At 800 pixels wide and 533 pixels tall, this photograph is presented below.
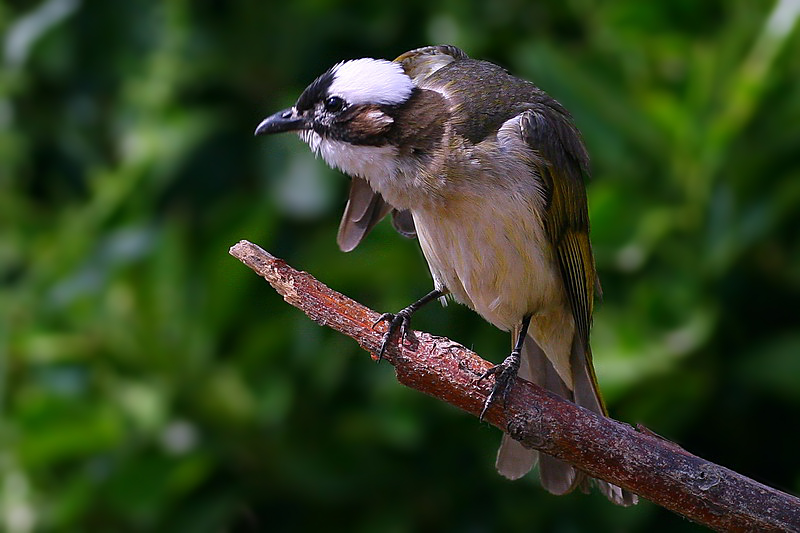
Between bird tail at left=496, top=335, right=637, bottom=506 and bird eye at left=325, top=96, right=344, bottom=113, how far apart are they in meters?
0.76

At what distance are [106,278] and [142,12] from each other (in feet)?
3.87

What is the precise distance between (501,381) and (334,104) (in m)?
0.65

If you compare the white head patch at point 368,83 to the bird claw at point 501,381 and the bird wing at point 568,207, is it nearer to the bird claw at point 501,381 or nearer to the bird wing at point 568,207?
the bird wing at point 568,207

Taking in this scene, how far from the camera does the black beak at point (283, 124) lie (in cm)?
252

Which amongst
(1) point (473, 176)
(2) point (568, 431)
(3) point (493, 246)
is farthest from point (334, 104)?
(2) point (568, 431)

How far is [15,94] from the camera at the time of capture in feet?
14.6

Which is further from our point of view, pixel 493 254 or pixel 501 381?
pixel 493 254

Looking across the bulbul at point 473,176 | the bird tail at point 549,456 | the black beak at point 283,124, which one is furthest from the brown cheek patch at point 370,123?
the bird tail at point 549,456

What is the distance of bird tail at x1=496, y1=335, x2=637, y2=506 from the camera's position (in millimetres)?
2662

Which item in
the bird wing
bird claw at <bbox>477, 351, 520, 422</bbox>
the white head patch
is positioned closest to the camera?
bird claw at <bbox>477, 351, 520, 422</bbox>

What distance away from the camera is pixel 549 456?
2.54 m

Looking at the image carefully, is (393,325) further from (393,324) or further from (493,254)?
(493,254)

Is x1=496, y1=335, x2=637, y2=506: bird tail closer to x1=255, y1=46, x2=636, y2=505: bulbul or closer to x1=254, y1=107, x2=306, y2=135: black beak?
x1=255, y1=46, x2=636, y2=505: bulbul

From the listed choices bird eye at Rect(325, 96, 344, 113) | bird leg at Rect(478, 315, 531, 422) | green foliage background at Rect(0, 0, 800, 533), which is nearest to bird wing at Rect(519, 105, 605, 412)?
bird leg at Rect(478, 315, 531, 422)
